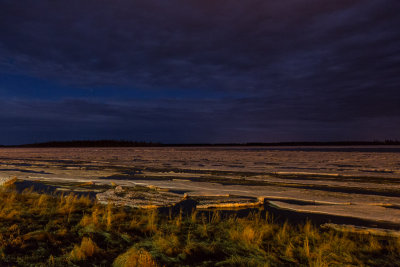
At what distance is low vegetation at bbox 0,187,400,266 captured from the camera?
305cm

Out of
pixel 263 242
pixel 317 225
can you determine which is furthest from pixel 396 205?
pixel 263 242

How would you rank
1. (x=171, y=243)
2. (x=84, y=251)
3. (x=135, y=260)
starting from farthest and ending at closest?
(x=171, y=243)
(x=84, y=251)
(x=135, y=260)

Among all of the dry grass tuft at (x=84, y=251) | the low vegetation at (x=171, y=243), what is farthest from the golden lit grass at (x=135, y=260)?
the dry grass tuft at (x=84, y=251)

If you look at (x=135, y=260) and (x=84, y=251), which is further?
(x=84, y=251)

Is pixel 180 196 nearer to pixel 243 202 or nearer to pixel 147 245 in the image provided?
pixel 243 202

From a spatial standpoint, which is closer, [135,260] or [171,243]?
[135,260]

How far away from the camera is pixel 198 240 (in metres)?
3.71

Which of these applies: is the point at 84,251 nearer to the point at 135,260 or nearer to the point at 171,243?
the point at 135,260

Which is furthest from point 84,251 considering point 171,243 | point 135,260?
point 171,243

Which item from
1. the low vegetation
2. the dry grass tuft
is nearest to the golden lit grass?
the low vegetation

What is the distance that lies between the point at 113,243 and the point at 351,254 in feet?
9.61

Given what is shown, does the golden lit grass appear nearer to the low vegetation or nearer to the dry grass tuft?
the low vegetation

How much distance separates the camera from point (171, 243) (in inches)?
137

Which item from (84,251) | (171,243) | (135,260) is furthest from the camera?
(171,243)
